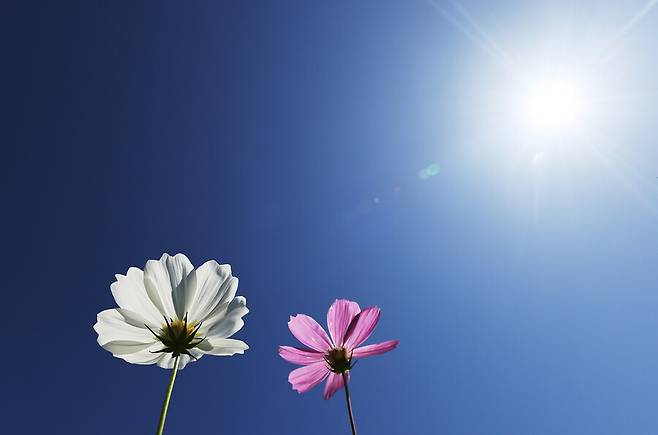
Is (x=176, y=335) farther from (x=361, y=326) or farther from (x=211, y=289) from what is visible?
(x=361, y=326)

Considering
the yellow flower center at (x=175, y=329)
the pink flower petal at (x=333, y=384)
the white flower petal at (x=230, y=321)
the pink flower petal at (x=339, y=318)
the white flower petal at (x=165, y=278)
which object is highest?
the white flower petal at (x=165, y=278)

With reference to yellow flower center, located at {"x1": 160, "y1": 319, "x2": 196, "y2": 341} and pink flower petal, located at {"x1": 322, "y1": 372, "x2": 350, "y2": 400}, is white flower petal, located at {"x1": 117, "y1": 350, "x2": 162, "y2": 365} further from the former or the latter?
pink flower petal, located at {"x1": 322, "y1": 372, "x2": 350, "y2": 400}

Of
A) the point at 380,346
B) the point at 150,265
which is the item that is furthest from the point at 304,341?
the point at 150,265

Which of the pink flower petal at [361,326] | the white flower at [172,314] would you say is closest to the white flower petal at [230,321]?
the white flower at [172,314]

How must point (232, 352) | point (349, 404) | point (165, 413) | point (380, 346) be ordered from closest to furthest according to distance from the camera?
point (165, 413) → point (349, 404) → point (232, 352) → point (380, 346)

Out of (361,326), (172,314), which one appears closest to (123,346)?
(172,314)

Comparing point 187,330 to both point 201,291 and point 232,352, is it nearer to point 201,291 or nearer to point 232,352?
point 201,291

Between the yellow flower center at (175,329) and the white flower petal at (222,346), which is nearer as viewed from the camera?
the white flower petal at (222,346)

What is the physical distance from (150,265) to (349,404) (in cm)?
51

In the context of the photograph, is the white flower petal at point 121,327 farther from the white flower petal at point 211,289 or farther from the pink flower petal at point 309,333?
the pink flower petal at point 309,333

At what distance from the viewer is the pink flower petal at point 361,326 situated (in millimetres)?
941

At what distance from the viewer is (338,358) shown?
100 centimetres

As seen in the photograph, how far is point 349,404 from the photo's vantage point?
618mm

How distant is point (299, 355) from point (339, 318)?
0.44ft
